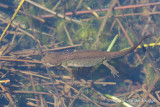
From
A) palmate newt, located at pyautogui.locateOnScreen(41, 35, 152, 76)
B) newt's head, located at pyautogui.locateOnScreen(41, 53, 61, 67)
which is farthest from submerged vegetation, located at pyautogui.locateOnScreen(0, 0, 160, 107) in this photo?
palmate newt, located at pyautogui.locateOnScreen(41, 35, 152, 76)

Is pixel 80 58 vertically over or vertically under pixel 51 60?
over

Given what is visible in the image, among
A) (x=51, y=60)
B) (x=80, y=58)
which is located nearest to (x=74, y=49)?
→ (x=80, y=58)

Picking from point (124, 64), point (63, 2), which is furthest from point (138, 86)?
point (63, 2)

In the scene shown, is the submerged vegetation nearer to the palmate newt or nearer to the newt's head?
the newt's head

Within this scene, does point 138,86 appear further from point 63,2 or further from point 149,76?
point 63,2

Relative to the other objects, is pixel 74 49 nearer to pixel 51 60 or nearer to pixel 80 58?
pixel 80 58

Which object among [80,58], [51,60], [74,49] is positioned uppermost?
[74,49]

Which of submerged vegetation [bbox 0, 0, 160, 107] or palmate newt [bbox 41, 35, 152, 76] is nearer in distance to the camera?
palmate newt [bbox 41, 35, 152, 76]
